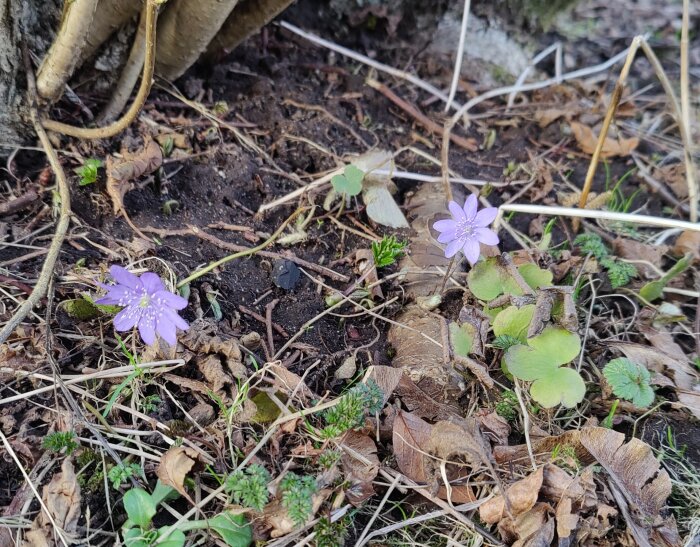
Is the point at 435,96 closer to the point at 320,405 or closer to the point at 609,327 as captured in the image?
the point at 609,327

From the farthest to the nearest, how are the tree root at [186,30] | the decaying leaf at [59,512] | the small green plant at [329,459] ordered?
1. the tree root at [186,30]
2. the small green plant at [329,459]
3. the decaying leaf at [59,512]

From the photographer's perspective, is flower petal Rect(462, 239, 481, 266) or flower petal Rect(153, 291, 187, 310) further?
flower petal Rect(462, 239, 481, 266)

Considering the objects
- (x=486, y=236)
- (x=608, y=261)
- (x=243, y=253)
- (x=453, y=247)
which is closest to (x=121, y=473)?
(x=243, y=253)

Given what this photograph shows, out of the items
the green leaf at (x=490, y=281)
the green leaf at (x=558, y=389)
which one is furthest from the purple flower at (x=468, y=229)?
the green leaf at (x=558, y=389)

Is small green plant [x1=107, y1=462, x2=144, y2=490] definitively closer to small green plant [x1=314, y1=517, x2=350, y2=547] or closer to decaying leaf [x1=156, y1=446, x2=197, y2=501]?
decaying leaf [x1=156, y1=446, x2=197, y2=501]

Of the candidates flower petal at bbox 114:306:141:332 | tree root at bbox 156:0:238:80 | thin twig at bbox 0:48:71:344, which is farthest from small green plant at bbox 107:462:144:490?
tree root at bbox 156:0:238:80

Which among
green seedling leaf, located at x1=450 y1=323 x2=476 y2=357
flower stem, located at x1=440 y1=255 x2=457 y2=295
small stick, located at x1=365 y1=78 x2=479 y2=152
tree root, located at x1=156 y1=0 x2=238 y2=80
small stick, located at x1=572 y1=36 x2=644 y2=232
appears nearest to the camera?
green seedling leaf, located at x1=450 y1=323 x2=476 y2=357

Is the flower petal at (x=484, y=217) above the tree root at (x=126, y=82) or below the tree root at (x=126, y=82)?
below

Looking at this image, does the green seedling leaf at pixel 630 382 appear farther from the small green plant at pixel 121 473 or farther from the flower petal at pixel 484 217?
the small green plant at pixel 121 473
